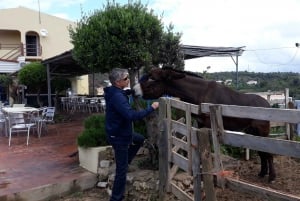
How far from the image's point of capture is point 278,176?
227 inches

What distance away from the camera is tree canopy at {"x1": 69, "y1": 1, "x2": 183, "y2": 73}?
6.62 m

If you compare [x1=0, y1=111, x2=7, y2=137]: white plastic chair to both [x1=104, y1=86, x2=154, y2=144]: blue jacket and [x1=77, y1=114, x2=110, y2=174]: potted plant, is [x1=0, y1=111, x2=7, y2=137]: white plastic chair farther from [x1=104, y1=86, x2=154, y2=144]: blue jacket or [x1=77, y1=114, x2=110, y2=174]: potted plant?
[x1=104, y1=86, x2=154, y2=144]: blue jacket

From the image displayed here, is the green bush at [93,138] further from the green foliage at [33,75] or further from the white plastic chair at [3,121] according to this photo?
the green foliage at [33,75]

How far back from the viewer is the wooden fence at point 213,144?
2.83 m

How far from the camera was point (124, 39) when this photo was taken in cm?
664

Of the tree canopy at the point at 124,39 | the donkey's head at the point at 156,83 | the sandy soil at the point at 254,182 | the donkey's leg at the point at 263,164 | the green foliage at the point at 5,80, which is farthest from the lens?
the green foliage at the point at 5,80

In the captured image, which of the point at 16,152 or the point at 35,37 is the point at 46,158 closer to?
the point at 16,152

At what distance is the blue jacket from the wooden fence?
514mm

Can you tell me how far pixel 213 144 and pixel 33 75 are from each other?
49.2 feet

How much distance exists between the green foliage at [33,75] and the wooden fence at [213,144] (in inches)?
529

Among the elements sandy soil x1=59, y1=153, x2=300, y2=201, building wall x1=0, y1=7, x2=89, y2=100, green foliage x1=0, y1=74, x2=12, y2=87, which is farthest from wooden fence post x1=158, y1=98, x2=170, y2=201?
building wall x1=0, y1=7, x2=89, y2=100

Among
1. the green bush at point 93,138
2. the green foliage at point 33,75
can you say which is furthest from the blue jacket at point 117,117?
the green foliage at point 33,75

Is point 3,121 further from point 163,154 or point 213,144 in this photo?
point 213,144

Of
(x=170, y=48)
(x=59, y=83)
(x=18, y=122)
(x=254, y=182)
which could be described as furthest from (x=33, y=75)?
(x=254, y=182)
